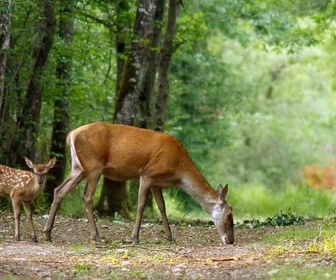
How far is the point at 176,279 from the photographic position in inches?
349

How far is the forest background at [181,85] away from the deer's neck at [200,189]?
3.02 m

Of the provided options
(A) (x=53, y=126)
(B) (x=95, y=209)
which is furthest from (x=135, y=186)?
(B) (x=95, y=209)

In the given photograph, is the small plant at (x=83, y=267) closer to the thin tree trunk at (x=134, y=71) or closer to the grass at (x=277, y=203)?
the thin tree trunk at (x=134, y=71)

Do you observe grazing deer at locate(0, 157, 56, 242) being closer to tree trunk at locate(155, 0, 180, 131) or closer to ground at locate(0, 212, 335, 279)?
ground at locate(0, 212, 335, 279)

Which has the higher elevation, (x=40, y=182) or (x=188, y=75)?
(x=188, y=75)

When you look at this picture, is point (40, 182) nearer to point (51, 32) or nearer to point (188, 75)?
point (51, 32)

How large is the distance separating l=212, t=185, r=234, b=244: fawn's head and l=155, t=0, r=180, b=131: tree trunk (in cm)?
763

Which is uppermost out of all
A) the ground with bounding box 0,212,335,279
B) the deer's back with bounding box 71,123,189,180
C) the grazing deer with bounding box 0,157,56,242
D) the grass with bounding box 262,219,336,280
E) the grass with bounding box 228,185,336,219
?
the deer's back with bounding box 71,123,189,180

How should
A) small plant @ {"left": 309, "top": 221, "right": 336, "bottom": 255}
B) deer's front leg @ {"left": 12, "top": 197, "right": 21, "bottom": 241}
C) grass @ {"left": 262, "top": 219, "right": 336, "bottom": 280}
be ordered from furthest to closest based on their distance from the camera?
1. deer's front leg @ {"left": 12, "top": 197, "right": 21, "bottom": 241}
2. small plant @ {"left": 309, "top": 221, "right": 336, "bottom": 255}
3. grass @ {"left": 262, "top": 219, "right": 336, "bottom": 280}

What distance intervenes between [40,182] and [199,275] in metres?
4.27

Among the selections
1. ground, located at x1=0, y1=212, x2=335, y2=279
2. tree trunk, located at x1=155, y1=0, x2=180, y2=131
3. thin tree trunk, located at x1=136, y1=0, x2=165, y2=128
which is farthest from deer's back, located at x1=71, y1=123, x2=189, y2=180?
tree trunk, located at x1=155, y1=0, x2=180, y2=131

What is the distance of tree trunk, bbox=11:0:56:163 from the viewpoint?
16.8 meters

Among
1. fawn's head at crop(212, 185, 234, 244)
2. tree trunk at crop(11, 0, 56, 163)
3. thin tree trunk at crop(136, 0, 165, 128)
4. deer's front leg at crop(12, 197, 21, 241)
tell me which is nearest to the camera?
deer's front leg at crop(12, 197, 21, 241)

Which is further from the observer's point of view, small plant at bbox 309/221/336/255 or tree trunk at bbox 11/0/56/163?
tree trunk at bbox 11/0/56/163
